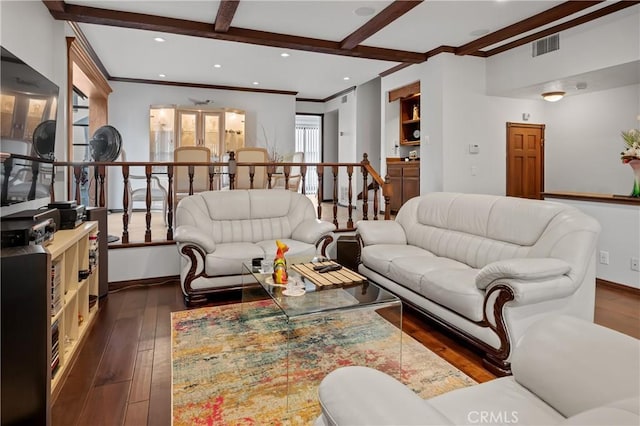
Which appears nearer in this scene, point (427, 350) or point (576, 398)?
point (576, 398)

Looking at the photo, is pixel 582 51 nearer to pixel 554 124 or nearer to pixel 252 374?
pixel 554 124

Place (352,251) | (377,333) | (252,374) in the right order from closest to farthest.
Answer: (252,374) → (377,333) → (352,251)

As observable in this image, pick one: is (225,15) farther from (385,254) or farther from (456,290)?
(456,290)

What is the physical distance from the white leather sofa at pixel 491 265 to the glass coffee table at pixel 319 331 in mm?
442

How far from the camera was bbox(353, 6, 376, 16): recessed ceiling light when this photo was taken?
4137 mm

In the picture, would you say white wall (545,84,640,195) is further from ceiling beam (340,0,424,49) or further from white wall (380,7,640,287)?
ceiling beam (340,0,424,49)

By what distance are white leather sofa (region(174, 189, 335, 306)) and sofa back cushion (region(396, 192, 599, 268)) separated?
0.94 metres

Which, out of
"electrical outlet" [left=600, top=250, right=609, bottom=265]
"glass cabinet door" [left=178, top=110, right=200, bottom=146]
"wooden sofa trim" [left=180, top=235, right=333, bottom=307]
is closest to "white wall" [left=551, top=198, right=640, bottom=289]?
"electrical outlet" [left=600, top=250, right=609, bottom=265]

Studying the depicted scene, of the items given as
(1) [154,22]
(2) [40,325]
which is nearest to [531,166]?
(1) [154,22]

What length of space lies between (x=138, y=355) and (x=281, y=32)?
12.8ft

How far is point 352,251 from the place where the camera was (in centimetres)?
416

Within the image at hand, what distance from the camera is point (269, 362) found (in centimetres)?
238

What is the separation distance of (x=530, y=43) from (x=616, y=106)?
5.55 ft

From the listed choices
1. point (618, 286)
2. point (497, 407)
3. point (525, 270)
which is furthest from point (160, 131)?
point (497, 407)
